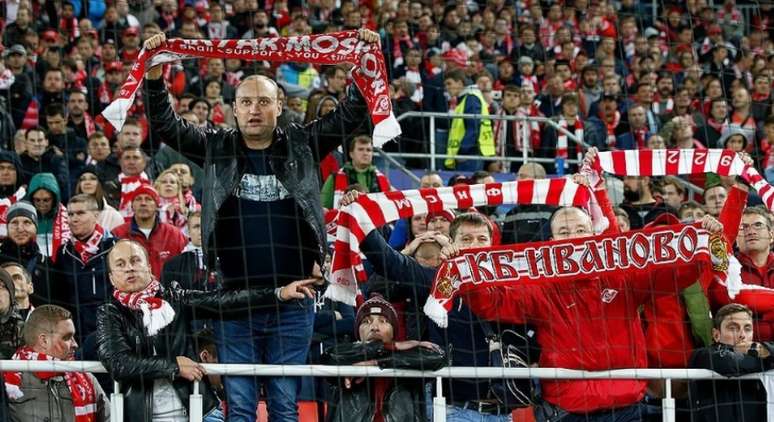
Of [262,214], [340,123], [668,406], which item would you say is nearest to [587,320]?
[668,406]

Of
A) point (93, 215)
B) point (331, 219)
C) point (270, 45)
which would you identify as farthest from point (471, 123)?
point (270, 45)

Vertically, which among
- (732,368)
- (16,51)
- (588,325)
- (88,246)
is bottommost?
(732,368)

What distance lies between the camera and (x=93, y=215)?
7.97 metres

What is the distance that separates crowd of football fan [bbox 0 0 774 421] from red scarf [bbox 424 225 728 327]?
26 centimetres

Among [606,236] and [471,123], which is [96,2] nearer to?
[471,123]

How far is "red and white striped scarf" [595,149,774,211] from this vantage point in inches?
295

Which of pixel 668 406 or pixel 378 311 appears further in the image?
pixel 378 311

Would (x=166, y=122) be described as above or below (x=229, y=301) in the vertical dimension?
above

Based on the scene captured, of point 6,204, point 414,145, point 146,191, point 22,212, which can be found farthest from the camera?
point 414,145

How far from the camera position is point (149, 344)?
20.1 feet

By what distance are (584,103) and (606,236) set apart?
6615mm

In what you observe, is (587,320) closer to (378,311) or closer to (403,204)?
(378,311)

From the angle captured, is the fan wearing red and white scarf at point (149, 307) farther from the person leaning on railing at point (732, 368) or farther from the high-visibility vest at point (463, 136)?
the high-visibility vest at point (463, 136)

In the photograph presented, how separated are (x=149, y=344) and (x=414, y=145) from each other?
6281 millimetres
